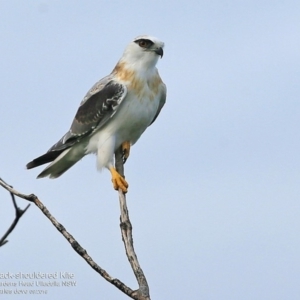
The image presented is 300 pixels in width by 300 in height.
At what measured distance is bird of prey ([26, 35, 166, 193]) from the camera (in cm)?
914

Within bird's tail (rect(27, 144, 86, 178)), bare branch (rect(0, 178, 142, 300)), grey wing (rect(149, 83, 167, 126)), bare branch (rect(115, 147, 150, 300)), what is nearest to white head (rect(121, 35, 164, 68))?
grey wing (rect(149, 83, 167, 126))

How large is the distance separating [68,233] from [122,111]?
4.12 meters

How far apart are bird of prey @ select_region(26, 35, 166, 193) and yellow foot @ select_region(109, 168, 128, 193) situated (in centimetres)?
9

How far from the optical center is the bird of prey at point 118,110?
9141 millimetres

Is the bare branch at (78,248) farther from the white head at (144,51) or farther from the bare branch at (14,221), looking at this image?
the white head at (144,51)

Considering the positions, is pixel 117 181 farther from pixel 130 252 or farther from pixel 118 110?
pixel 130 252

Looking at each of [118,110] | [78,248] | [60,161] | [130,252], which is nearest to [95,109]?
[118,110]

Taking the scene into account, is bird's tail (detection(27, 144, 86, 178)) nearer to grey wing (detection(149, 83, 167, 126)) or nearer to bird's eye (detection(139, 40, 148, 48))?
grey wing (detection(149, 83, 167, 126))

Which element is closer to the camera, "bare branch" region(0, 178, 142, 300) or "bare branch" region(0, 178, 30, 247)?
"bare branch" region(0, 178, 30, 247)

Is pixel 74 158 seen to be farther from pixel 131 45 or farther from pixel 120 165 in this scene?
pixel 131 45

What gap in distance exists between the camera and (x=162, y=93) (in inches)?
375

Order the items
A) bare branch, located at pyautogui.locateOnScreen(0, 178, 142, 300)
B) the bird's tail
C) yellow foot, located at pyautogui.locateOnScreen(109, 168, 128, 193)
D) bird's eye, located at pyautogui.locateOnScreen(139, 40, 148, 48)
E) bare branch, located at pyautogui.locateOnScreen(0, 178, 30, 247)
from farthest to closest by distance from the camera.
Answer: the bird's tail → bird's eye, located at pyautogui.locateOnScreen(139, 40, 148, 48) → yellow foot, located at pyautogui.locateOnScreen(109, 168, 128, 193) → bare branch, located at pyautogui.locateOnScreen(0, 178, 142, 300) → bare branch, located at pyautogui.locateOnScreen(0, 178, 30, 247)

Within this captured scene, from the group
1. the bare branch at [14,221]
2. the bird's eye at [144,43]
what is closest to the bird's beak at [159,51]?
the bird's eye at [144,43]

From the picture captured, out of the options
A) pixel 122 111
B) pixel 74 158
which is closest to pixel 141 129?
pixel 122 111
